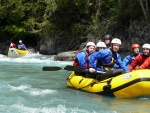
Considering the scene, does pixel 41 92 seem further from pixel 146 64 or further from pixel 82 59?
pixel 146 64

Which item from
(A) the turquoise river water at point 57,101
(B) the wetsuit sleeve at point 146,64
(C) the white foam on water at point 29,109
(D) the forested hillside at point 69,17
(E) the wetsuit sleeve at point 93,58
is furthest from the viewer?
(D) the forested hillside at point 69,17

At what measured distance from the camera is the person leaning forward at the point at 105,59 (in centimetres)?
675

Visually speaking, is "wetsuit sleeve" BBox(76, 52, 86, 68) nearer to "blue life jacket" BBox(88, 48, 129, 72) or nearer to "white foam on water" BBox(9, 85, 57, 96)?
"blue life jacket" BBox(88, 48, 129, 72)

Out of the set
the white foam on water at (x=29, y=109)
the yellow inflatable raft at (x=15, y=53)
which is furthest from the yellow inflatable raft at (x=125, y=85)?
the yellow inflatable raft at (x=15, y=53)

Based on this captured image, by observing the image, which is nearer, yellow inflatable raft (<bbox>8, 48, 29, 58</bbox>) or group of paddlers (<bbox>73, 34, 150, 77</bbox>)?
group of paddlers (<bbox>73, 34, 150, 77</bbox>)

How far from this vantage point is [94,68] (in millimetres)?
6961

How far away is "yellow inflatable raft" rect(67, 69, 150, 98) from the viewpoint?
596 cm

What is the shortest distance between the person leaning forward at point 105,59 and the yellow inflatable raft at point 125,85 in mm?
303

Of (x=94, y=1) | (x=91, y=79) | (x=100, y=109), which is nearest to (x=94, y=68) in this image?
(x=91, y=79)

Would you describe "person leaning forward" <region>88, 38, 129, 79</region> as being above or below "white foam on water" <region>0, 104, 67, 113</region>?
above

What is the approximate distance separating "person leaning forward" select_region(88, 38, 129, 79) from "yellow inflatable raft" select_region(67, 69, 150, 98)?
303 mm

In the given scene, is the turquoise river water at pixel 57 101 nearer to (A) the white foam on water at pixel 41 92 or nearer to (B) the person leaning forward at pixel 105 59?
(A) the white foam on water at pixel 41 92

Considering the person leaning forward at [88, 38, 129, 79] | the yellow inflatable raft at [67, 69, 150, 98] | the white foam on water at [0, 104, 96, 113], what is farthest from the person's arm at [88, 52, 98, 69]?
the white foam on water at [0, 104, 96, 113]

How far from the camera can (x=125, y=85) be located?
6137 mm
